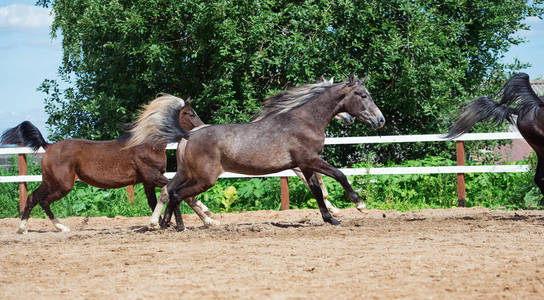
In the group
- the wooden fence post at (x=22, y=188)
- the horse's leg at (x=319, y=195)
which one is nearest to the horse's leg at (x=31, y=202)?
the wooden fence post at (x=22, y=188)

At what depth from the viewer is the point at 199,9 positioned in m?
12.4

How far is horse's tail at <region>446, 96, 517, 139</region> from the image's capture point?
909cm

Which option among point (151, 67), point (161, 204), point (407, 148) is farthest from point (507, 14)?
point (161, 204)

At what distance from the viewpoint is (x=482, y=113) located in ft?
30.2

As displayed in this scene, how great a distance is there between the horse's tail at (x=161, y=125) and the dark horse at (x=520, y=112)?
4084 millimetres

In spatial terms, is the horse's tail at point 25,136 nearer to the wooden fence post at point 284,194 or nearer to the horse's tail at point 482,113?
the wooden fence post at point 284,194

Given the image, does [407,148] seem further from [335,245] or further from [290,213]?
[335,245]

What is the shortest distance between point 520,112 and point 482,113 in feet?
1.95

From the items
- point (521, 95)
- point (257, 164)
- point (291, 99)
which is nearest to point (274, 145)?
point (257, 164)

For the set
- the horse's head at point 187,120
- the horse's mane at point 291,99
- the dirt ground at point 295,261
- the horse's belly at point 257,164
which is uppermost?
the horse's mane at point 291,99

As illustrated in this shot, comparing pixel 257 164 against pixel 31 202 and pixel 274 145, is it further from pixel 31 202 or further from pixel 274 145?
pixel 31 202

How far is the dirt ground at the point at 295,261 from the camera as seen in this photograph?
4578 millimetres

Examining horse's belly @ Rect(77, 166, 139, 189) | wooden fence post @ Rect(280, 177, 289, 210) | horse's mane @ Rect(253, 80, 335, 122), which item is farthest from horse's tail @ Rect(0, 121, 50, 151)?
wooden fence post @ Rect(280, 177, 289, 210)

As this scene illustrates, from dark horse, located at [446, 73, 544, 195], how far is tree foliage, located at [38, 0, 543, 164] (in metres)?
3.09
